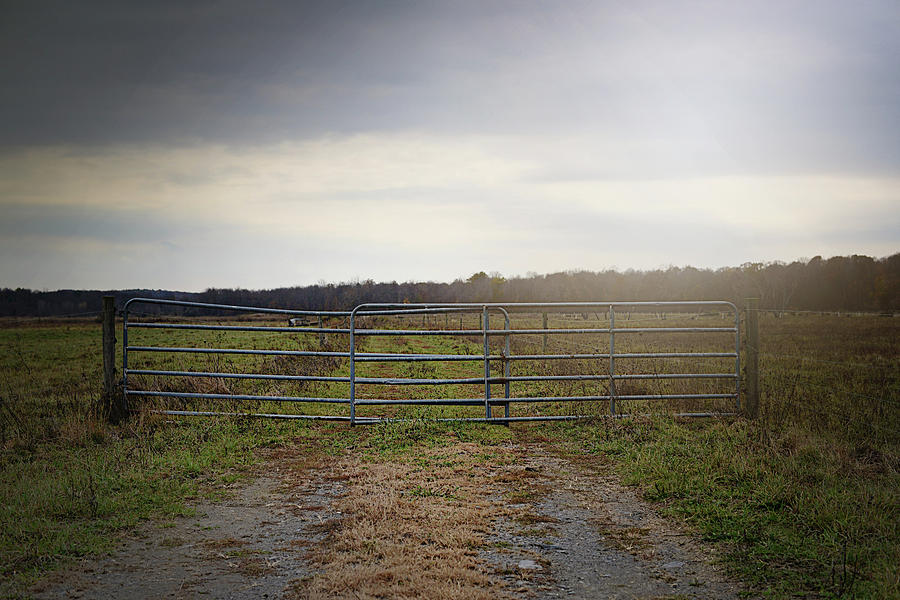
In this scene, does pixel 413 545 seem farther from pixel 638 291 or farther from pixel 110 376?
pixel 638 291

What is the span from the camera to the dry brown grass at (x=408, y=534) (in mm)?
3941

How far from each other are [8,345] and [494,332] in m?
29.7

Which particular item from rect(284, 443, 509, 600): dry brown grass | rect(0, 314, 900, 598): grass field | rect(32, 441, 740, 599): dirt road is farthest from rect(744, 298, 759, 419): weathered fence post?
rect(284, 443, 509, 600): dry brown grass

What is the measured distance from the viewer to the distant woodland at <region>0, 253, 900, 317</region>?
57.4 meters

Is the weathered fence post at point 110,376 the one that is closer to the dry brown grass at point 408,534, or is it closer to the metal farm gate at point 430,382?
the metal farm gate at point 430,382

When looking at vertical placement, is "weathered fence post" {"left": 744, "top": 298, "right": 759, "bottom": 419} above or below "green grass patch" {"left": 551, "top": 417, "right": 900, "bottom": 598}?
above

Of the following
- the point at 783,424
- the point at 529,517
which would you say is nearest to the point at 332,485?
the point at 529,517

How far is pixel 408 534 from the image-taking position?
4.90m

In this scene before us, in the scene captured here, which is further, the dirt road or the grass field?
the grass field

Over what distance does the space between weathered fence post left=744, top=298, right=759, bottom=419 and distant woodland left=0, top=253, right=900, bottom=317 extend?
3373 cm

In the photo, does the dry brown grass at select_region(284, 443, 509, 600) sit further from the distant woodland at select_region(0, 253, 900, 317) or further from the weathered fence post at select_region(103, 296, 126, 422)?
the distant woodland at select_region(0, 253, 900, 317)

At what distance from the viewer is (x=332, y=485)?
6.52 meters

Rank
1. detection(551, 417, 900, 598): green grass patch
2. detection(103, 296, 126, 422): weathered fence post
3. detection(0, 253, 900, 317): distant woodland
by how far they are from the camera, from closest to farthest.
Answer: detection(551, 417, 900, 598): green grass patch, detection(103, 296, 126, 422): weathered fence post, detection(0, 253, 900, 317): distant woodland

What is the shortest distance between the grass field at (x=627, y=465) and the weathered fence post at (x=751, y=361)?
0.27m
